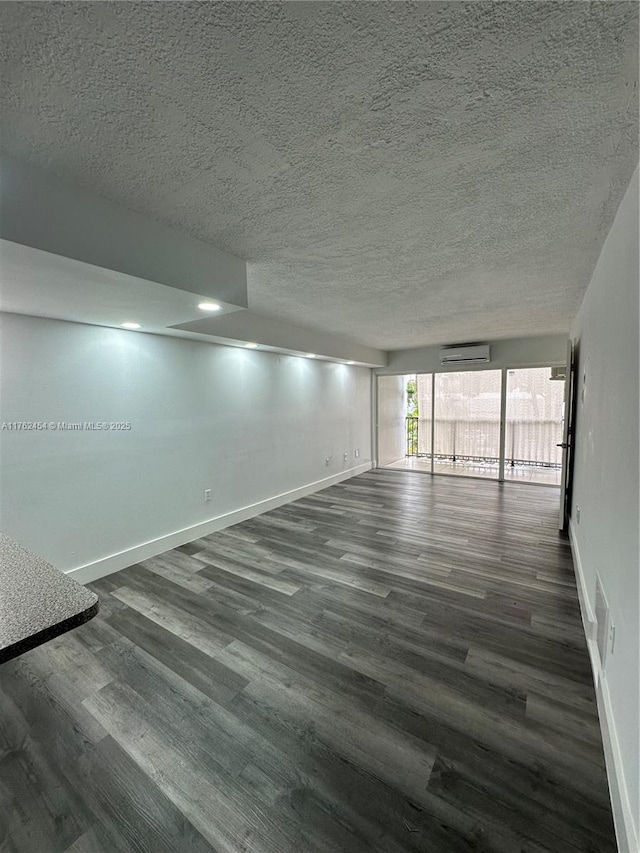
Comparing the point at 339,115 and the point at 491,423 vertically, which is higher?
the point at 339,115

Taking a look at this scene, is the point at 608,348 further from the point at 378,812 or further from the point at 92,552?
the point at 92,552

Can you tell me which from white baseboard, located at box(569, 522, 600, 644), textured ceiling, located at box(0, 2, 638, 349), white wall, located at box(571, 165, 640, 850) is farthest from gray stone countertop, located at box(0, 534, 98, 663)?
white baseboard, located at box(569, 522, 600, 644)

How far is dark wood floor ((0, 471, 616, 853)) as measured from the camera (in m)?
1.25

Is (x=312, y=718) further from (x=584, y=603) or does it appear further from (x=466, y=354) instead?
(x=466, y=354)

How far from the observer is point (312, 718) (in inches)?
65.9

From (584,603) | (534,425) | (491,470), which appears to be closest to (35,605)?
(584,603)

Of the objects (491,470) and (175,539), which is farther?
(491,470)

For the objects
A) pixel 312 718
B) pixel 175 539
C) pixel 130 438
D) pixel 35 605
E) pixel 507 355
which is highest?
pixel 507 355

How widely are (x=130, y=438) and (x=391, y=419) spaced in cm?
579

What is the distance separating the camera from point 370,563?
3246 millimetres

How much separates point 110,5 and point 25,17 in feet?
0.70

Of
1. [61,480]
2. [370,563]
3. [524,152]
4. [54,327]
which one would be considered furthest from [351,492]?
[524,152]

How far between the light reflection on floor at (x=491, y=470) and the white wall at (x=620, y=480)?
4.27 meters

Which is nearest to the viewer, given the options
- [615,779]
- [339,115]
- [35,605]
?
[35,605]
